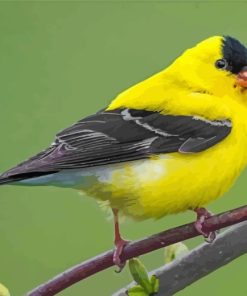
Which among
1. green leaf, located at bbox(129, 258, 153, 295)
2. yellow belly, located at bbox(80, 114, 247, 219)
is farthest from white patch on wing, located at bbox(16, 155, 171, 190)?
green leaf, located at bbox(129, 258, 153, 295)

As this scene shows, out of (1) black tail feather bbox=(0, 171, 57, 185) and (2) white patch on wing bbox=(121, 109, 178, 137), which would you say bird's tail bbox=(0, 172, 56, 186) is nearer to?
(1) black tail feather bbox=(0, 171, 57, 185)

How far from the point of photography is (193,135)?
82cm

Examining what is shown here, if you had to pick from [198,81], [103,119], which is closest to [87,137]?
[103,119]

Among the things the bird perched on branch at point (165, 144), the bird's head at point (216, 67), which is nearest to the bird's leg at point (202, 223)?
the bird perched on branch at point (165, 144)

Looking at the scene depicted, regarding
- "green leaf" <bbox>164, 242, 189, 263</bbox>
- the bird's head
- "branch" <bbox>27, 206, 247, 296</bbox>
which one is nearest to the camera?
"branch" <bbox>27, 206, 247, 296</bbox>

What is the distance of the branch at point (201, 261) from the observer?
2.27 ft

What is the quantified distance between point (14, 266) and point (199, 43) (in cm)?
32

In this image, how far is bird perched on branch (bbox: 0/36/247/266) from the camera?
0.76m

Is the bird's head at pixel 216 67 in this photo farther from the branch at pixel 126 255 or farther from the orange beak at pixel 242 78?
the branch at pixel 126 255

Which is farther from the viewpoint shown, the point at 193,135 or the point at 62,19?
the point at 62,19

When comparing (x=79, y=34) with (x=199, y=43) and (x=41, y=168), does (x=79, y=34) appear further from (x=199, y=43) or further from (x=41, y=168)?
(x=41, y=168)

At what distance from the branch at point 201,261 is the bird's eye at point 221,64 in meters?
0.21

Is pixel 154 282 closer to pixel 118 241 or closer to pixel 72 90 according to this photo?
pixel 118 241

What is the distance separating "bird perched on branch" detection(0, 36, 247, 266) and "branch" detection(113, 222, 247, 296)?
3 cm
